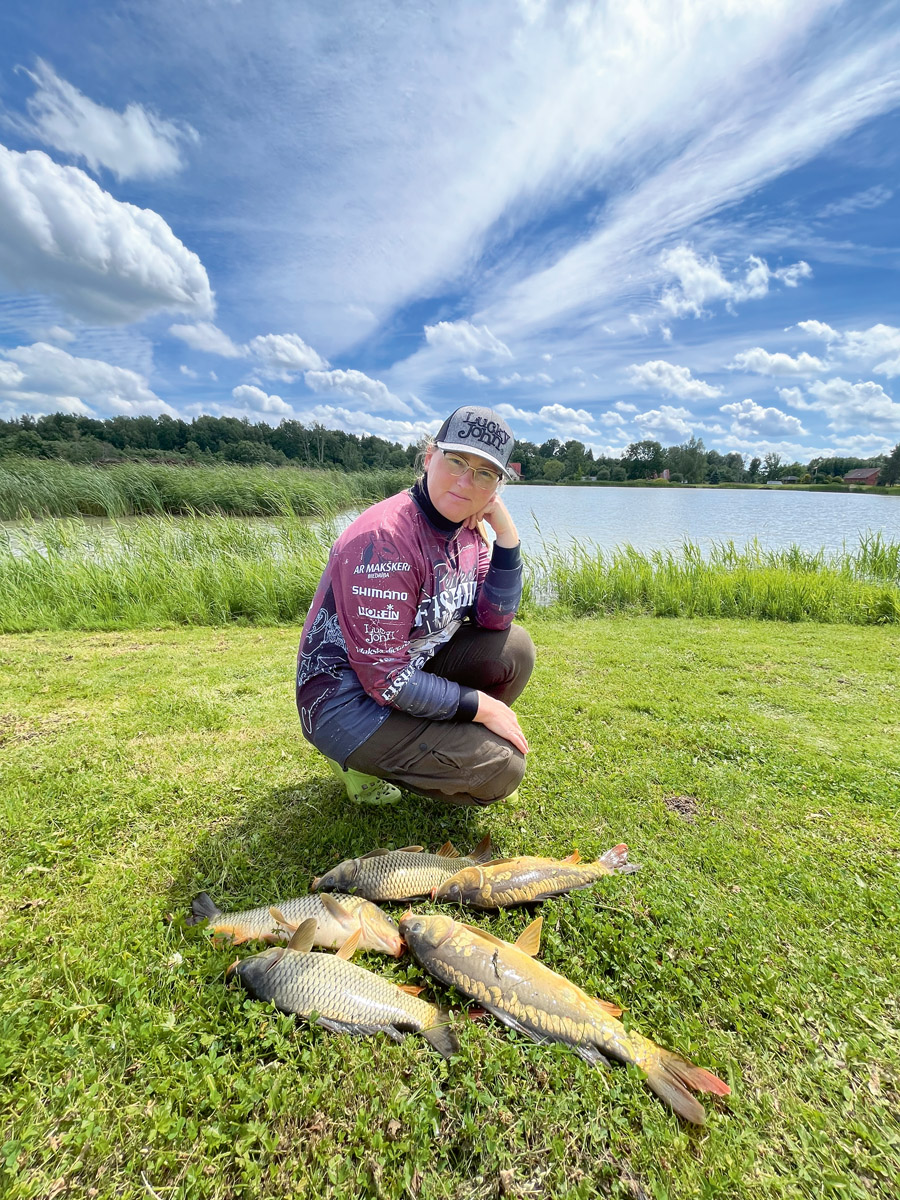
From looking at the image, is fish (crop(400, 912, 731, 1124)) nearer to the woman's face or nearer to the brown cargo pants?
the brown cargo pants

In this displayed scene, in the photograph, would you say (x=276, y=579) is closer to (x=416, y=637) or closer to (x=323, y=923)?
(x=416, y=637)

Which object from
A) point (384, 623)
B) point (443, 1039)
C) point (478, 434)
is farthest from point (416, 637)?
point (443, 1039)

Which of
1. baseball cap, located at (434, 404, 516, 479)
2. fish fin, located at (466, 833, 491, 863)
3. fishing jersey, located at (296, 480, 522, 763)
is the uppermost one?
baseball cap, located at (434, 404, 516, 479)

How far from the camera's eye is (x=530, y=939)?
1.96m

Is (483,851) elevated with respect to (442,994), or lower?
elevated

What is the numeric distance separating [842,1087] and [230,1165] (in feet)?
5.71

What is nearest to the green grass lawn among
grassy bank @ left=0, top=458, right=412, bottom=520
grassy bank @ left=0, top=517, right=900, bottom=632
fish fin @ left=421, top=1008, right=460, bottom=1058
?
fish fin @ left=421, top=1008, right=460, bottom=1058

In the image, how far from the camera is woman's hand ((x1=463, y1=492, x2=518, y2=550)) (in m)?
2.59

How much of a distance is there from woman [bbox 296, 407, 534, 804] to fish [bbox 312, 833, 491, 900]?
34 cm

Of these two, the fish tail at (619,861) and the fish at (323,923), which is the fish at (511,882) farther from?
the fish at (323,923)

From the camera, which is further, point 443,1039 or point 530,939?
point 530,939

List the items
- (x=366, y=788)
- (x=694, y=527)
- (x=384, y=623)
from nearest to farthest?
1. (x=384, y=623)
2. (x=366, y=788)
3. (x=694, y=527)

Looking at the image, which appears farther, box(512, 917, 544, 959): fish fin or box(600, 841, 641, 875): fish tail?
box(600, 841, 641, 875): fish tail

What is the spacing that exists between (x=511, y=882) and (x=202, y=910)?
122 centimetres
